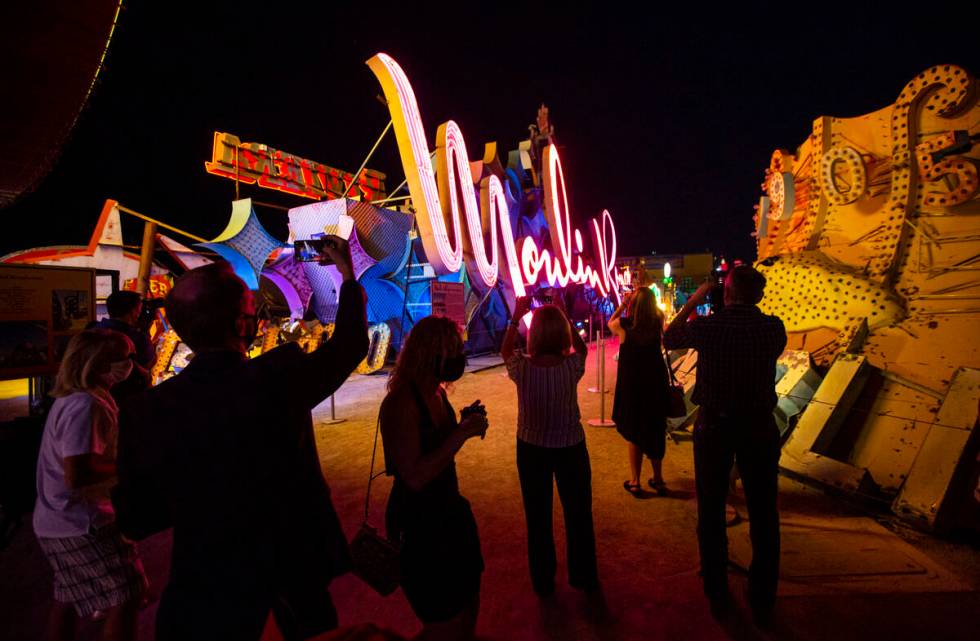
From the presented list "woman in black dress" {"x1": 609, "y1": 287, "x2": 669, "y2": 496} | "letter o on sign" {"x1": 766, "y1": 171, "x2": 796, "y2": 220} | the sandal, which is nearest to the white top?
"woman in black dress" {"x1": 609, "y1": 287, "x2": 669, "y2": 496}

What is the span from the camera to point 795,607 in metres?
2.90

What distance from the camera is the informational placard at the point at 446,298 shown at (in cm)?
466

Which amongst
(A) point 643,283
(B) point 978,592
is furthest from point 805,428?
(A) point 643,283

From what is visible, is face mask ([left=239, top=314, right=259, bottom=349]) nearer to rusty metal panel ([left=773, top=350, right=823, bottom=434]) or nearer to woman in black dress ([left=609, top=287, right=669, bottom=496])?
woman in black dress ([left=609, top=287, right=669, bottom=496])

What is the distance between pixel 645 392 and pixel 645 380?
126 millimetres

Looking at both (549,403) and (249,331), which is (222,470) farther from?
(549,403)

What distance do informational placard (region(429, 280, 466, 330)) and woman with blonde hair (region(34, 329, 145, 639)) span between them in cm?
272

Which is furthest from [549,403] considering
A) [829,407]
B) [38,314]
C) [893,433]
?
[38,314]

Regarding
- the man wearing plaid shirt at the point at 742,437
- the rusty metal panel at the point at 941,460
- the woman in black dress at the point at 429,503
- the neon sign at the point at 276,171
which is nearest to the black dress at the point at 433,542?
the woman in black dress at the point at 429,503

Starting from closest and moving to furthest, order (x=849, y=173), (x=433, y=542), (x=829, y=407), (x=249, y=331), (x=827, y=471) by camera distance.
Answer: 1. (x=249, y=331)
2. (x=433, y=542)
3. (x=827, y=471)
4. (x=829, y=407)
5. (x=849, y=173)

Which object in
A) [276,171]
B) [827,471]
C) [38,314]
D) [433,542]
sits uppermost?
[276,171]

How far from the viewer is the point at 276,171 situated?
17.1 meters

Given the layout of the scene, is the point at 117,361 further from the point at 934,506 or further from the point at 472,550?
the point at 934,506

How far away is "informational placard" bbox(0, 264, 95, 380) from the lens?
3971 millimetres
